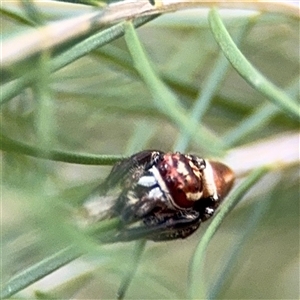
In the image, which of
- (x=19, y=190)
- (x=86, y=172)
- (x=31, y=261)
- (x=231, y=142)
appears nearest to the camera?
(x=19, y=190)

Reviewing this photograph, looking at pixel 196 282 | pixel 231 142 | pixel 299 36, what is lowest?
pixel 196 282

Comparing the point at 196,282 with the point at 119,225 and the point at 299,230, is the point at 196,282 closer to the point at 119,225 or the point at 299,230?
the point at 119,225

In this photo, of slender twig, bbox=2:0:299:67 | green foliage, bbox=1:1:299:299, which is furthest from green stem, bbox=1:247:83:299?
slender twig, bbox=2:0:299:67

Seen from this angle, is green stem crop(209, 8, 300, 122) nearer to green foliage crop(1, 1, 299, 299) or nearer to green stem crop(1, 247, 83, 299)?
green foliage crop(1, 1, 299, 299)

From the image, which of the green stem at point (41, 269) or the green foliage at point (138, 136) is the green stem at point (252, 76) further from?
the green stem at point (41, 269)

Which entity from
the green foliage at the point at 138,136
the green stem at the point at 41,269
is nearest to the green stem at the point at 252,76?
the green foliage at the point at 138,136

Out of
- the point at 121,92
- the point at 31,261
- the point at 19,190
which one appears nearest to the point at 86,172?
the point at 121,92

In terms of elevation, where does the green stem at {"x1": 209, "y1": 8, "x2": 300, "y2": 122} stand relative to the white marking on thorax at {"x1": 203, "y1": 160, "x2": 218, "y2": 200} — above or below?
above

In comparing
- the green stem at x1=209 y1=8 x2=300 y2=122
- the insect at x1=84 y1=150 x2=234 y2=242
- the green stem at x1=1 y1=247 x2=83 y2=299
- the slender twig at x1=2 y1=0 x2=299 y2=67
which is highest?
the slender twig at x1=2 y1=0 x2=299 y2=67
